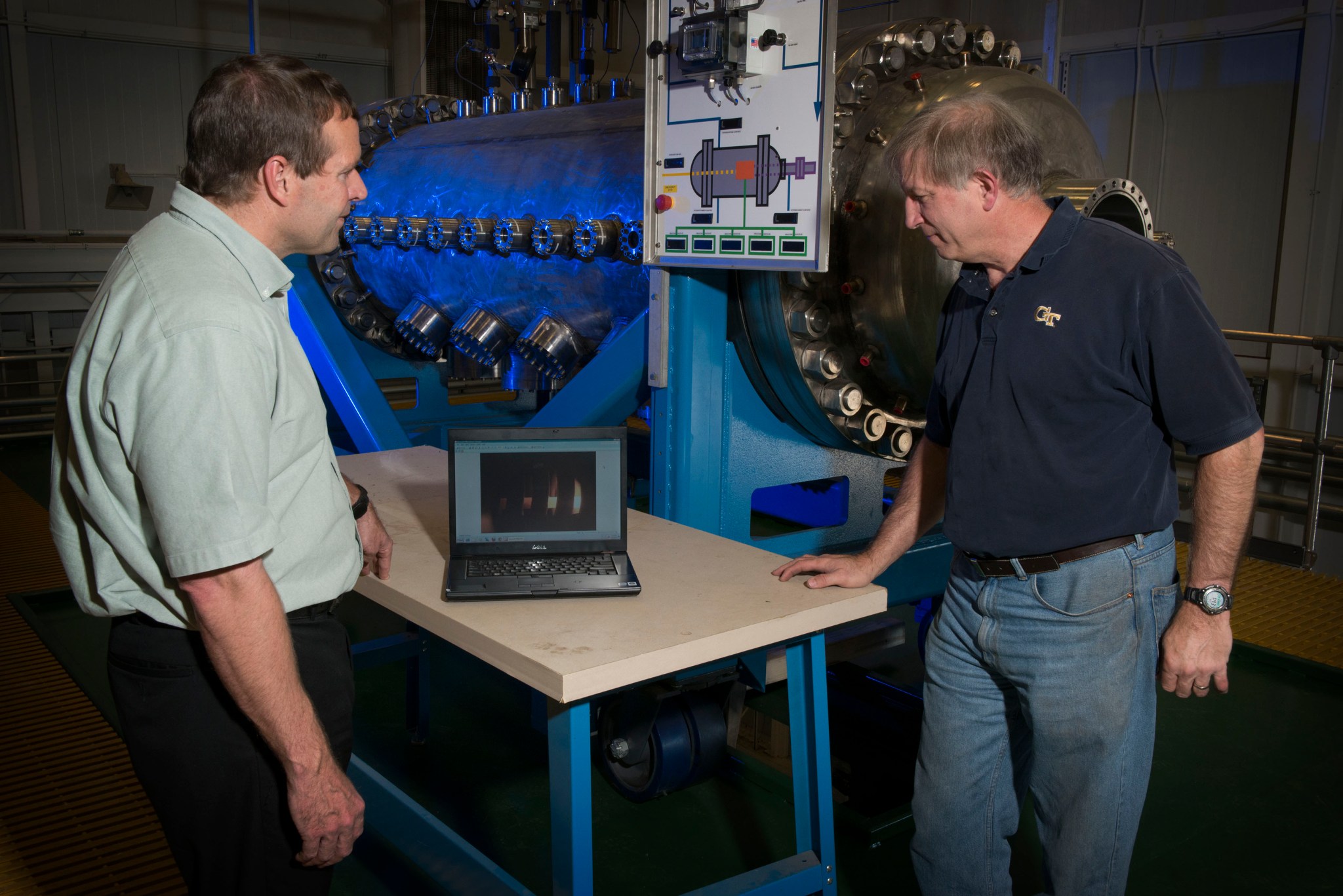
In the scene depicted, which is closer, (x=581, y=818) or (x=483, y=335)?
(x=581, y=818)

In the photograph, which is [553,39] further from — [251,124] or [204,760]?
[204,760]

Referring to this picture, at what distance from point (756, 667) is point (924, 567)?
58 centimetres

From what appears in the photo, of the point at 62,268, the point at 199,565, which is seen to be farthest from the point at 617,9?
the point at 62,268

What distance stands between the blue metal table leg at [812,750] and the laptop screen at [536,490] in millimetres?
376

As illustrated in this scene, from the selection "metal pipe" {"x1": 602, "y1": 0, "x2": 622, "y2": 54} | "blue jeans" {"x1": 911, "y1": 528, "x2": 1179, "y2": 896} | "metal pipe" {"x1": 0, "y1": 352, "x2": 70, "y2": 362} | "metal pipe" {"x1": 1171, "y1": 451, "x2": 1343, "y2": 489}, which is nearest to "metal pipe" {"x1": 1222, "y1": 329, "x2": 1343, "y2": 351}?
"metal pipe" {"x1": 1171, "y1": 451, "x2": 1343, "y2": 489}

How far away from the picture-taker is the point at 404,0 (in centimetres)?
883

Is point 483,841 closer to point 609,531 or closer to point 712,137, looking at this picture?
point 609,531

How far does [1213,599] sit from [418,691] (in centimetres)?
224

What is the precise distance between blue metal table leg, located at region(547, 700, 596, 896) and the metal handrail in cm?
403

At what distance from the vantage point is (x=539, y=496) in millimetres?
1896

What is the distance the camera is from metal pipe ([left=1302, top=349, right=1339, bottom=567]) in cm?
482

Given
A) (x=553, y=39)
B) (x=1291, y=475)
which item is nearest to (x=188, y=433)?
(x=553, y=39)

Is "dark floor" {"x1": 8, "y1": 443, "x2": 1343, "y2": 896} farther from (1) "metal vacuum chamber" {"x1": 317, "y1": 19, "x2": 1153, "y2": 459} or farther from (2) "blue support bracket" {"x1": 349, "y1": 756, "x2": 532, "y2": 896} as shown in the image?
(1) "metal vacuum chamber" {"x1": 317, "y1": 19, "x2": 1153, "y2": 459}

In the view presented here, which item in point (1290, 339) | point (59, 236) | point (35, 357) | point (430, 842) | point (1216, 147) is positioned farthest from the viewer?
point (59, 236)
